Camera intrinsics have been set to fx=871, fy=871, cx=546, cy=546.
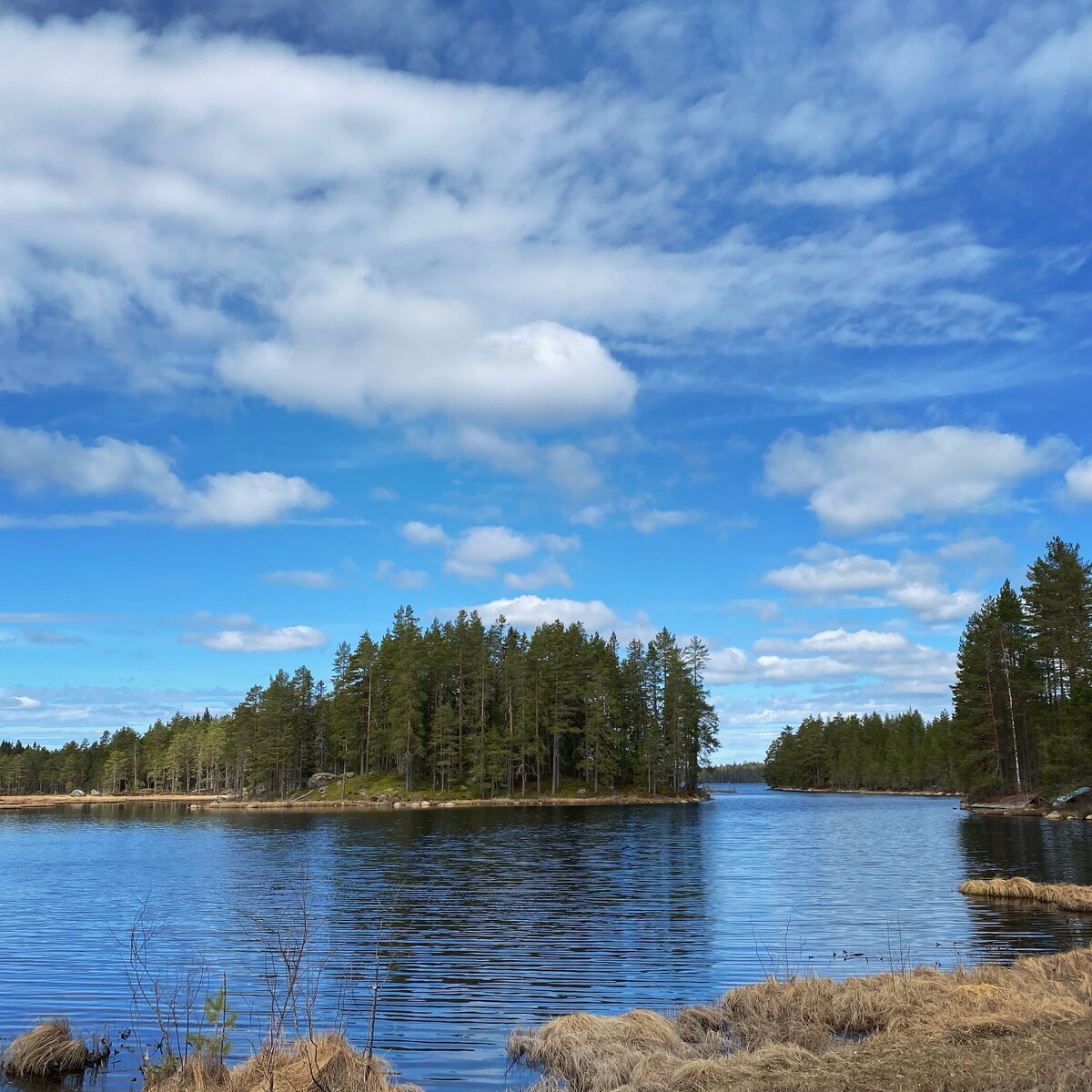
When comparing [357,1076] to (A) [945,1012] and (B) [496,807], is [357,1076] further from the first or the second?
(B) [496,807]

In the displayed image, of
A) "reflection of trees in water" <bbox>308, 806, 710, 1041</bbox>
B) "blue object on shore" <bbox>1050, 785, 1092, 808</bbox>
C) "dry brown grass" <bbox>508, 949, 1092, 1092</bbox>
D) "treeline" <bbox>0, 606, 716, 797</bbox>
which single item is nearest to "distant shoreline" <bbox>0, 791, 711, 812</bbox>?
"treeline" <bbox>0, 606, 716, 797</bbox>

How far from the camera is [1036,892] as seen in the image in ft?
105

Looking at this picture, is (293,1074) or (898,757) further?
(898,757)

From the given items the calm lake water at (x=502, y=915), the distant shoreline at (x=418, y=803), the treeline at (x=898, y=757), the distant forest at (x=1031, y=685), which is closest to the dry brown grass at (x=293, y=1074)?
the calm lake water at (x=502, y=915)

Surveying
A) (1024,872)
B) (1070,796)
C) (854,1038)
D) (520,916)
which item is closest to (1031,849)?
(1024,872)

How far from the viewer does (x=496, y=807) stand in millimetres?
97312

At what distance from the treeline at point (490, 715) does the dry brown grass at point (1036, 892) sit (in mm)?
74454

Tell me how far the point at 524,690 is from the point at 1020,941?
88.9m

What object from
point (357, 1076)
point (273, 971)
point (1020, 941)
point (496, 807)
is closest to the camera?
point (357, 1076)

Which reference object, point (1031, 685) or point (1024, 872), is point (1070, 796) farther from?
point (1024, 872)

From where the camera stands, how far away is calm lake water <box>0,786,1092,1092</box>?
1922 centimetres

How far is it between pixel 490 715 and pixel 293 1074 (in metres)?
106

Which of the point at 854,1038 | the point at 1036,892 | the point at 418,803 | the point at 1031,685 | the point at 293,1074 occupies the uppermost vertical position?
the point at 1031,685

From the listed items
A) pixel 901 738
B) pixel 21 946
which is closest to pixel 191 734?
pixel 901 738
